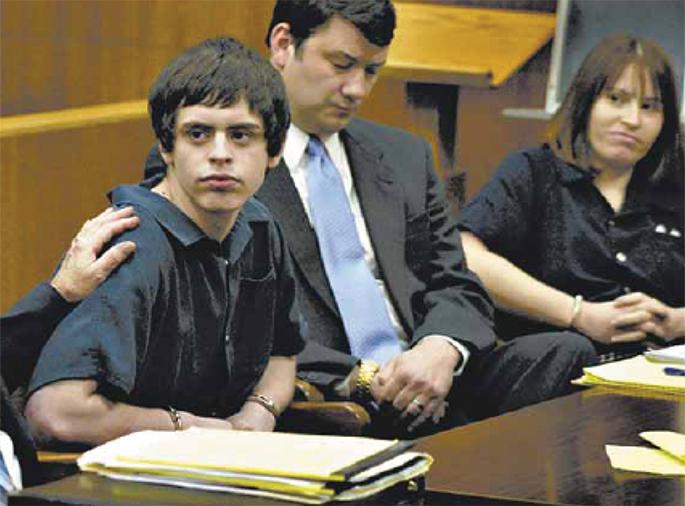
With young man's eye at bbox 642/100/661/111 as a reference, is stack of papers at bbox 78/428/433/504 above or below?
below

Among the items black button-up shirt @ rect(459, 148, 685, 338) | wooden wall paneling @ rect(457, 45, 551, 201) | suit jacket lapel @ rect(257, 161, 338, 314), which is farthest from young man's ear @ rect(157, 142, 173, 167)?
wooden wall paneling @ rect(457, 45, 551, 201)

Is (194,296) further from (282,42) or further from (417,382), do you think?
(282,42)

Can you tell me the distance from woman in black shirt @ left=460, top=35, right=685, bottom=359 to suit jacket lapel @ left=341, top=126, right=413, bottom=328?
51cm

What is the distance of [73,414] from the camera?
2510 millimetres

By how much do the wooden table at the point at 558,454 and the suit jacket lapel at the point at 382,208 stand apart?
33.0 inches

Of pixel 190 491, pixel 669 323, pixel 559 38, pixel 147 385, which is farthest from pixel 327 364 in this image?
pixel 559 38

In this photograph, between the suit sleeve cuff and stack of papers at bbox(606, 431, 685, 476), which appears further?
the suit sleeve cuff

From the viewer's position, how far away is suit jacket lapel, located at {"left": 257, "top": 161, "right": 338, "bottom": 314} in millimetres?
3432

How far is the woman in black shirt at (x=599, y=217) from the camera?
159 inches

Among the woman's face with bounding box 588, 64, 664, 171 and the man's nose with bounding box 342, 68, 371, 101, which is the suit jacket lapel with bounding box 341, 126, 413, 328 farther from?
the woman's face with bounding box 588, 64, 664, 171

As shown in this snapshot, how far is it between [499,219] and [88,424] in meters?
1.77

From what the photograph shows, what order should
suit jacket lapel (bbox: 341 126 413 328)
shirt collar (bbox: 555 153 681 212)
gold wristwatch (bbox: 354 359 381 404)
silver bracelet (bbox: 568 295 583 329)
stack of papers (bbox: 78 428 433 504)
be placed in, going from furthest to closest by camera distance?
shirt collar (bbox: 555 153 681 212) < silver bracelet (bbox: 568 295 583 329) < suit jacket lapel (bbox: 341 126 413 328) < gold wristwatch (bbox: 354 359 381 404) < stack of papers (bbox: 78 428 433 504)

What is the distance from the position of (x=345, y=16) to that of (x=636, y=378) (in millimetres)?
1095

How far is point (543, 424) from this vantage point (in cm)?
248
